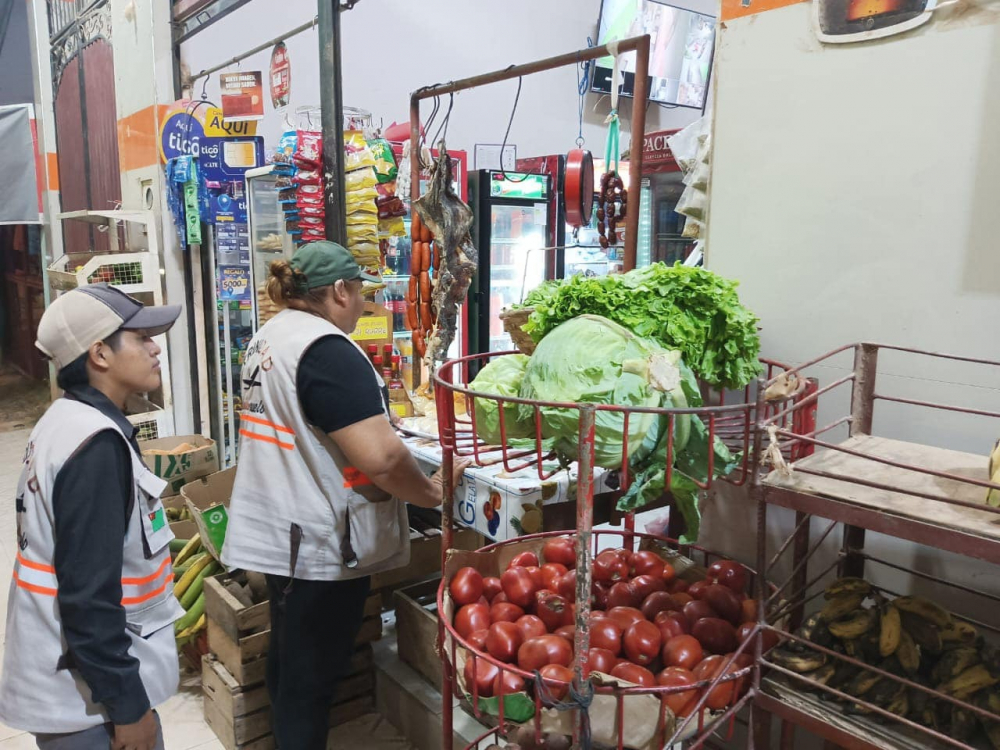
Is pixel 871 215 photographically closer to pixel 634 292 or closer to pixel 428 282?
pixel 634 292

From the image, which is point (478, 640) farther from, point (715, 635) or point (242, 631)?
point (242, 631)

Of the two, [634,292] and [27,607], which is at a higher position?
[634,292]

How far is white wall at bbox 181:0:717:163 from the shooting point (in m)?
7.11

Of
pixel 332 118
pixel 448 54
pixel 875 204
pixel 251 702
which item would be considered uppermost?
pixel 448 54

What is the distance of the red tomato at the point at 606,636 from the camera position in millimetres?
1429

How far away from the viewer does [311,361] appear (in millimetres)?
2115

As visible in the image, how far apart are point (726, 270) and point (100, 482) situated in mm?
1493

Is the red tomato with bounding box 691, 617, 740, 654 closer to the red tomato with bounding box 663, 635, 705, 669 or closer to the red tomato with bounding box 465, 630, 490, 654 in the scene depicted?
the red tomato with bounding box 663, 635, 705, 669

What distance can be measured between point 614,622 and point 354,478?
3.31 ft

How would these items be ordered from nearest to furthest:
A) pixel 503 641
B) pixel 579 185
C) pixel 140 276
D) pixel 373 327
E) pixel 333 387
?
pixel 503 641 → pixel 333 387 → pixel 579 185 → pixel 373 327 → pixel 140 276

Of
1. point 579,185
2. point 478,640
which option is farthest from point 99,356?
point 579,185

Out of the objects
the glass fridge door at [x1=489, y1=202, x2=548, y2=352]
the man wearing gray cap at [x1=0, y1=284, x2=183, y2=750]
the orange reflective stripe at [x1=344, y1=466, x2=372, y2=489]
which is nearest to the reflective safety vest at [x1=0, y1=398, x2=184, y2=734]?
the man wearing gray cap at [x1=0, y1=284, x2=183, y2=750]

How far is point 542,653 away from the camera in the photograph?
137 centimetres

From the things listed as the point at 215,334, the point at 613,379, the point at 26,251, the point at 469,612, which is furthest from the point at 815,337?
the point at 26,251
